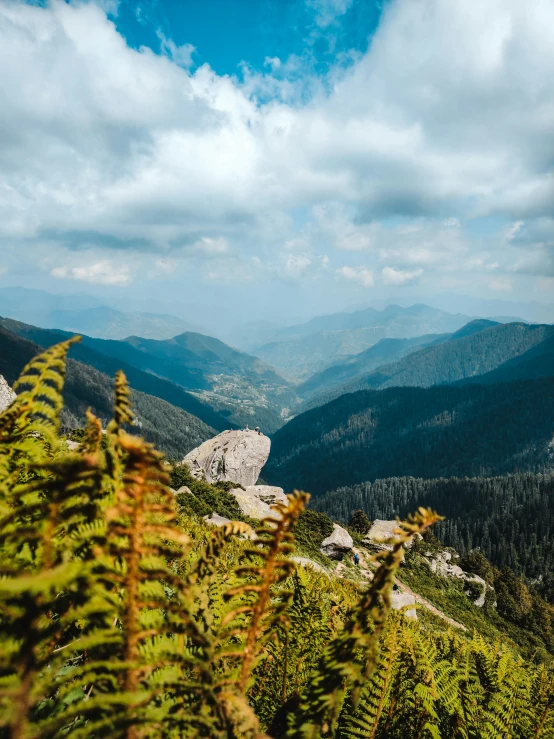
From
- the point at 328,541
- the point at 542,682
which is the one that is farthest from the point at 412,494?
the point at 542,682

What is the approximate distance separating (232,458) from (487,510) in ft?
516

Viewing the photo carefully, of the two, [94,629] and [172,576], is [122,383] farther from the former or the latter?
[94,629]

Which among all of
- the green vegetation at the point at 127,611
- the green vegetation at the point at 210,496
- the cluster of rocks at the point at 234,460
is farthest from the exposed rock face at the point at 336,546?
the green vegetation at the point at 127,611

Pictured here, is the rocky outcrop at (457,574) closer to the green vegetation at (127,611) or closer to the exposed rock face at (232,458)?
the exposed rock face at (232,458)

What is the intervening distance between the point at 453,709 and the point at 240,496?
110ft

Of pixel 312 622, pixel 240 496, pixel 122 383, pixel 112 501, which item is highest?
pixel 122 383

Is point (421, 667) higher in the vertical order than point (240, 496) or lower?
higher

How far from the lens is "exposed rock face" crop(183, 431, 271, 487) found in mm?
56031

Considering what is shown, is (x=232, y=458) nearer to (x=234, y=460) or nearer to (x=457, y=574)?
(x=234, y=460)

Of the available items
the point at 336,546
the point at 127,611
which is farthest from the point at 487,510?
the point at 127,611

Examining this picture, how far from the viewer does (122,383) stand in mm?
1940

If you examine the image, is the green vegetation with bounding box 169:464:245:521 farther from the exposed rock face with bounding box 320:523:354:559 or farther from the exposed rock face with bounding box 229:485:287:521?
the exposed rock face with bounding box 320:523:354:559

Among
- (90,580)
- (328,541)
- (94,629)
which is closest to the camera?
(90,580)

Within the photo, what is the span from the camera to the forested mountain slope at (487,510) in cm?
14088
